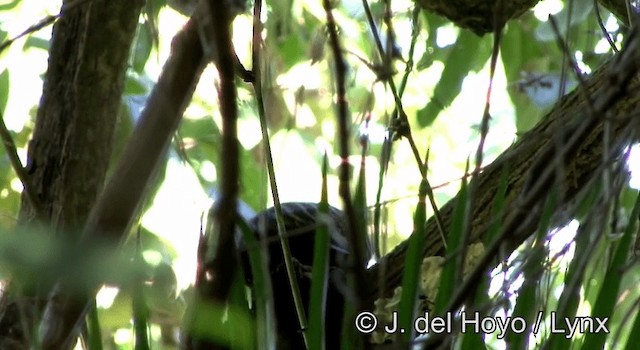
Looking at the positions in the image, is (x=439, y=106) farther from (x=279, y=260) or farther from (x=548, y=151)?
(x=548, y=151)

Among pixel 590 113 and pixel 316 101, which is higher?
pixel 316 101

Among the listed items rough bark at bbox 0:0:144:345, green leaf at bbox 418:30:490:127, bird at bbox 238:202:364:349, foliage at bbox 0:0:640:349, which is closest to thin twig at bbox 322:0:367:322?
foliage at bbox 0:0:640:349

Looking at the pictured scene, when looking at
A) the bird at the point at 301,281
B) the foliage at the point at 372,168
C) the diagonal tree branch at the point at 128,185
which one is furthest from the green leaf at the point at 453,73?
the diagonal tree branch at the point at 128,185

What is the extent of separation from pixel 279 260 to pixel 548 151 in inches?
20.6

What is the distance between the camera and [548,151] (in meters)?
0.51

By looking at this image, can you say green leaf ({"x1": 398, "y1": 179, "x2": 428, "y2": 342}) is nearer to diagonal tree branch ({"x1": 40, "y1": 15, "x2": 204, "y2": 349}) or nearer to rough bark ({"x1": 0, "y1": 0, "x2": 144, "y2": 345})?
diagonal tree branch ({"x1": 40, "y1": 15, "x2": 204, "y2": 349})

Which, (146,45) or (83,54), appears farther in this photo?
(146,45)

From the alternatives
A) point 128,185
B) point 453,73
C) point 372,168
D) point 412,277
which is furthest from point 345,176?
point 372,168

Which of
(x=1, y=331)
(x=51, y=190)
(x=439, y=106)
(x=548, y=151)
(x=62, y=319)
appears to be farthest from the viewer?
(x=439, y=106)

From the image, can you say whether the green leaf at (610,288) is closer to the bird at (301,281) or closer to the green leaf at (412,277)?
the green leaf at (412,277)

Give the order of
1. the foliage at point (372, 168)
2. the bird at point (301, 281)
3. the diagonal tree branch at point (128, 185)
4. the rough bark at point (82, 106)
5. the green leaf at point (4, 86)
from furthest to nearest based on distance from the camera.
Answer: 1. the green leaf at point (4, 86)
2. the rough bark at point (82, 106)
3. the bird at point (301, 281)
4. the foliage at point (372, 168)
5. the diagonal tree branch at point (128, 185)

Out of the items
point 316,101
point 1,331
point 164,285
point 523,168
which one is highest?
point 316,101

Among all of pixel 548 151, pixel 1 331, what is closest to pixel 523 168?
pixel 548 151

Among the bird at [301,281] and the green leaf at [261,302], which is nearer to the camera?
the green leaf at [261,302]
